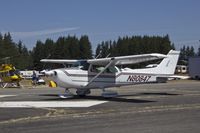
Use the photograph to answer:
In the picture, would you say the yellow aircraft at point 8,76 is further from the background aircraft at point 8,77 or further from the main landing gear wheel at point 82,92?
the main landing gear wheel at point 82,92

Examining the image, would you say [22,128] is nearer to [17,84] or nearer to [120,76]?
[120,76]

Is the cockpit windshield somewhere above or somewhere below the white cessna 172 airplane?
above

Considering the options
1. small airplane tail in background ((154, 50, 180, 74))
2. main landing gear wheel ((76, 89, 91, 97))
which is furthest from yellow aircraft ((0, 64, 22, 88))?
small airplane tail in background ((154, 50, 180, 74))

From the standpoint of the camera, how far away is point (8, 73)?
4278 cm

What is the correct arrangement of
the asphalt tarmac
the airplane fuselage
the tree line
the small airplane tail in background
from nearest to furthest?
the asphalt tarmac
the airplane fuselage
the small airplane tail in background
the tree line

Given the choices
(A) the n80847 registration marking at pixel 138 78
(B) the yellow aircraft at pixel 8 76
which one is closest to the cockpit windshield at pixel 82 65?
(A) the n80847 registration marking at pixel 138 78

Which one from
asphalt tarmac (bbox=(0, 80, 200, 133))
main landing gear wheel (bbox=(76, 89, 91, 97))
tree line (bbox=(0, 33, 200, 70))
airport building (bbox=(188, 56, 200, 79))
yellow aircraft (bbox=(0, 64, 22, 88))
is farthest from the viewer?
tree line (bbox=(0, 33, 200, 70))

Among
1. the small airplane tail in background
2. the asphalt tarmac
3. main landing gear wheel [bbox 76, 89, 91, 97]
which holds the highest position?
the small airplane tail in background

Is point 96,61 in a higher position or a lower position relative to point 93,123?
higher

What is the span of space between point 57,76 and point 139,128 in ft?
37.6

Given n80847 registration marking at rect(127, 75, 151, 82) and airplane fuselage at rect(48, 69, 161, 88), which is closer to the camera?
airplane fuselage at rect(48, 69, 161, 88)

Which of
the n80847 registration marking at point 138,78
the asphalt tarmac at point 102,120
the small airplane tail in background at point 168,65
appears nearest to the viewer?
the asphalt tarmac at point 102,120

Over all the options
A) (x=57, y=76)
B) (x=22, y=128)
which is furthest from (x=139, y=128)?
(x=57, y=76)

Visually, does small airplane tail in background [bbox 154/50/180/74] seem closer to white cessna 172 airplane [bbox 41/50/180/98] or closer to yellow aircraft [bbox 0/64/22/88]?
white cessna 172 airplane [bbox 41/50/180/98]
